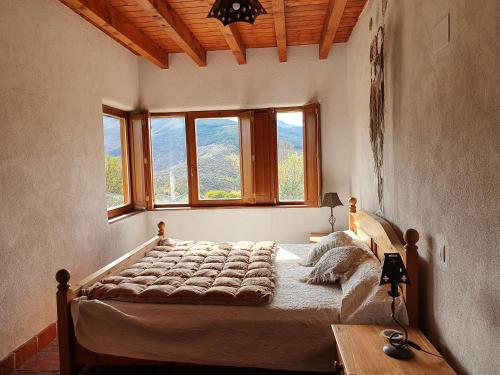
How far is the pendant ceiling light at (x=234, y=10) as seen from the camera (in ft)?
7.26

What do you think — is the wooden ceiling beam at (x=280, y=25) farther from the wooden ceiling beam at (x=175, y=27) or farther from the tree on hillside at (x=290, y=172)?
the tree on hillside at (x=290, y=172)

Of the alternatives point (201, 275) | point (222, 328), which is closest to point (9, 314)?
point (201, 275)

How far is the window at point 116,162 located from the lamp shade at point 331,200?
7.44 feet

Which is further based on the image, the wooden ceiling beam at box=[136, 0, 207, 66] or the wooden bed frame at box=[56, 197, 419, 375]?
the wooden ceiling beam at box=[136, 0, 207, 66]

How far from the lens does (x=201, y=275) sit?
260 centimetres

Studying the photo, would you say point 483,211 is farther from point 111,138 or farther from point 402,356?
Answer: point 111,138

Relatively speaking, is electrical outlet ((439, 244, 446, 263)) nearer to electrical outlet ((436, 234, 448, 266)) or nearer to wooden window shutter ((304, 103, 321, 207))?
electrical outlet ((436, 234, 448, 266))

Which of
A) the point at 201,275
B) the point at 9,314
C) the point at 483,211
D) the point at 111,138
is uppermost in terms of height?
the point at 111,138

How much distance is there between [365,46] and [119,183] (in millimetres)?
2983

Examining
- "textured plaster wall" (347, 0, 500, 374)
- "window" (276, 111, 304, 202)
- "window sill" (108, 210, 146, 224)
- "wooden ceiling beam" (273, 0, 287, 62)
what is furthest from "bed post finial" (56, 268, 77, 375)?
"window" (276, 111, 304, 202)

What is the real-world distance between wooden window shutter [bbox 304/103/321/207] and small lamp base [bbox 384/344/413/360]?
9.46 feet

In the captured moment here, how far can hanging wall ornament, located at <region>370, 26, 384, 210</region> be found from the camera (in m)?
2.73

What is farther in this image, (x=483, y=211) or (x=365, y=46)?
(x=365, y=46)

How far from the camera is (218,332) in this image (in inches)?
83.7
